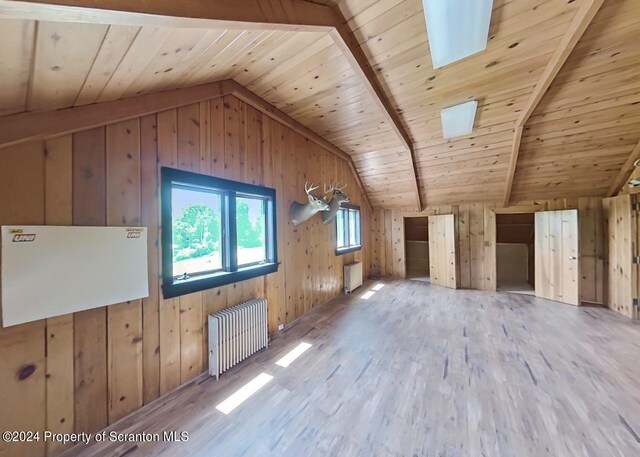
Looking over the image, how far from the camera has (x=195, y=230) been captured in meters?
2.39

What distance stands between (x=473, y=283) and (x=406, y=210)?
2458 mm

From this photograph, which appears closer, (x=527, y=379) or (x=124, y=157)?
(x=124, y=157)

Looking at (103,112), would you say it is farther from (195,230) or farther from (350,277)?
(350,277)

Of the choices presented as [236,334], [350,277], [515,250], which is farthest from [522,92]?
[515,250]

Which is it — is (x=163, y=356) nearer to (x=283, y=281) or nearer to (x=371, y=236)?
(x=283, y=281)

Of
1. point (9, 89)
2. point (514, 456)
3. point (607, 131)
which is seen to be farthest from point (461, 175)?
point (9, 89)

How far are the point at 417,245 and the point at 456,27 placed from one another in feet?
22.0

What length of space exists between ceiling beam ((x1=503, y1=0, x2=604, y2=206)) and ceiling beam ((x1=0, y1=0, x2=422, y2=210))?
1682 mm

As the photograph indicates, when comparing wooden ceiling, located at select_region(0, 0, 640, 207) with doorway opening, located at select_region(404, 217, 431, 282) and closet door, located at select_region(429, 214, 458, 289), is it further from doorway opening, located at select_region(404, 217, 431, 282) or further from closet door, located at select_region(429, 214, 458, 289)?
doorway opening, located at select_region(404, 217, 431, 282)

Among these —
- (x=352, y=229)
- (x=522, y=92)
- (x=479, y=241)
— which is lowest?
(x=479, y=241)

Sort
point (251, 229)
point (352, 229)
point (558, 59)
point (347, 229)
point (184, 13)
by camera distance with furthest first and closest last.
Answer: point (352, 229) < point (347, 229) < point (251, 229) < point (558, 59) < point (184, 13)

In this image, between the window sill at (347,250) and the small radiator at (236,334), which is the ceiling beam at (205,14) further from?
the window sill at (347,250)

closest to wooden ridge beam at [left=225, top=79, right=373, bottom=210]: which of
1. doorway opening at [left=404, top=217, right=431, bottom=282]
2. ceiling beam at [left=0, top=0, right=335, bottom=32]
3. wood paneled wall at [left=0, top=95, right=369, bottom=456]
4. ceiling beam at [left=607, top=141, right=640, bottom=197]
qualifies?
wood paneled wall at [left=0, top=95, right=369, bottom=456]

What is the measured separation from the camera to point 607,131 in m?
3.35
